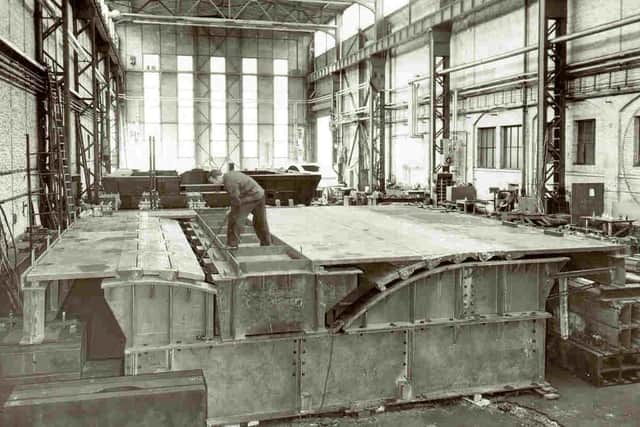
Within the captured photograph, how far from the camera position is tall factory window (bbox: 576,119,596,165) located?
16.4 meters

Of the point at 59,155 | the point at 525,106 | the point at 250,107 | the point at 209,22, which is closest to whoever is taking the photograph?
the point at 59,155

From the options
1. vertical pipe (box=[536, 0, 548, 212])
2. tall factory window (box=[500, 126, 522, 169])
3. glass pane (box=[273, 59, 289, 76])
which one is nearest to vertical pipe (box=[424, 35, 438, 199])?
tall factory window (box=[500, 126, 522, 169])

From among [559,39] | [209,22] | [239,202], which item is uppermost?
[209,22]

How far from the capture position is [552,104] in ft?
55.0

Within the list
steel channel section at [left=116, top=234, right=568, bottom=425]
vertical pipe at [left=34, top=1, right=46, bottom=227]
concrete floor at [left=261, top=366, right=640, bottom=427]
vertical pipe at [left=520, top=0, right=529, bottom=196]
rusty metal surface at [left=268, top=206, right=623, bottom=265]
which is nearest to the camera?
steel channel section at [left=116, top=234, right=568, bottom=425]

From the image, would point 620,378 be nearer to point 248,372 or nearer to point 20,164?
point 248,372

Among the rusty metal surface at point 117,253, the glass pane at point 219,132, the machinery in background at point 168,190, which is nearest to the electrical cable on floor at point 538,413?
the rusty metal surface at point 117,253

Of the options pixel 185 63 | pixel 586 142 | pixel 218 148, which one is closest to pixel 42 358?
pixel 586 142

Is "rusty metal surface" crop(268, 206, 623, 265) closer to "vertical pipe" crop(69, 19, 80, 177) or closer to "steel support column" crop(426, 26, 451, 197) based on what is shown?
"vertical pipe" crop(69, 19, 80, 177)

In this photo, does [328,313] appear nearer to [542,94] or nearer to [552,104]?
[542,94]

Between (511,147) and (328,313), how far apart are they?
13665 mm

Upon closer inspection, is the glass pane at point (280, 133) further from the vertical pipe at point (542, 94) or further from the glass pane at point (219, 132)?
the vertical pipe at point (542, 94)

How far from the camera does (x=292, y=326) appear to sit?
694 cm

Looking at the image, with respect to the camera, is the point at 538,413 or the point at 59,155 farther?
the point at 59,155
